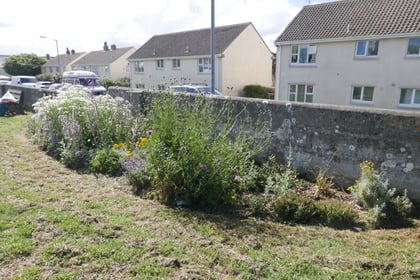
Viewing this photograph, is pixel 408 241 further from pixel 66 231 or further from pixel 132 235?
pixel 66 231

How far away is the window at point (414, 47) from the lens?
599 inches

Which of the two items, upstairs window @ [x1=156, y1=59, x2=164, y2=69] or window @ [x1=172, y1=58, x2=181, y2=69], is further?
upstairs window @ [x1=156, y1=59, x2=164, y2=69]

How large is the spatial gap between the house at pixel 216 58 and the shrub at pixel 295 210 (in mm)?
21543

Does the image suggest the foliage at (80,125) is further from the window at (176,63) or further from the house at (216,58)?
the window at (176,63)

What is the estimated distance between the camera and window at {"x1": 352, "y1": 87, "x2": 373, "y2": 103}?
17.2 metres

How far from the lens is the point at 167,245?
3.04 metres

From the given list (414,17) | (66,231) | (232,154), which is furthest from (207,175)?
(414,17)

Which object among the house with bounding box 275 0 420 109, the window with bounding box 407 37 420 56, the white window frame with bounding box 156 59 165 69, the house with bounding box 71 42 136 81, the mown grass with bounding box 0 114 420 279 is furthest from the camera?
the house with bounding box 71 42 136 81

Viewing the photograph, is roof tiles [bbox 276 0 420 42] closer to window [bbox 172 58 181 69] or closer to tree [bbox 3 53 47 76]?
window [bbox 172 58 181 69]

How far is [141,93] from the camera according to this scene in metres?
7.70

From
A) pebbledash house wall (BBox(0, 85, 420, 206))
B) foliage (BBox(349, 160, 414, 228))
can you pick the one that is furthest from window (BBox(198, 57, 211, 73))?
foliage (BBox(349, 160, 414, 228))

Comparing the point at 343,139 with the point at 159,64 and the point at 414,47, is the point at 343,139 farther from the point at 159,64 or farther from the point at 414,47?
the point at 159,64

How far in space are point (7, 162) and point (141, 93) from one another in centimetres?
337

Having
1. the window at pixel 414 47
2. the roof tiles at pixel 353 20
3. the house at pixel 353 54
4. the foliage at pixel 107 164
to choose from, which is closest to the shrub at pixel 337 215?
the foliage at pixel 107 164
